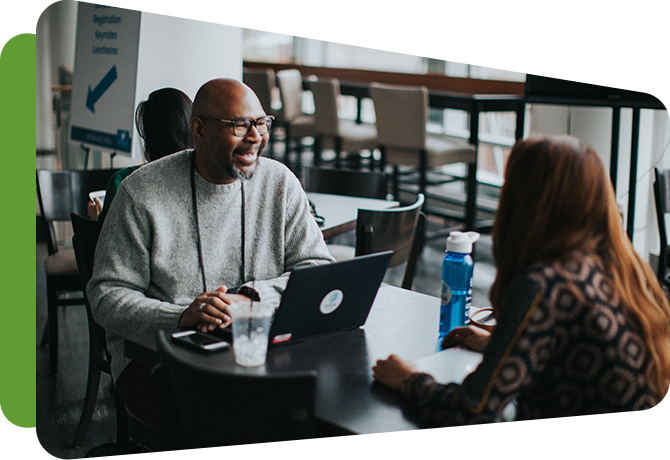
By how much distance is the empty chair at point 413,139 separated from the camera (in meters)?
4.48

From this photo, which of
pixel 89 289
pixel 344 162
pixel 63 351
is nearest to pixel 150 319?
pixel 89 289

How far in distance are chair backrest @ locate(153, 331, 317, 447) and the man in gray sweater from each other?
45cm

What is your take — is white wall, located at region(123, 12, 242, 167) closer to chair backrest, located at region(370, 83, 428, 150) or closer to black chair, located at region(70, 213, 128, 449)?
black chair, located at region(70, 213, 128, 449)

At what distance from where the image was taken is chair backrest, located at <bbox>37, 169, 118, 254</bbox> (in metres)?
2.85

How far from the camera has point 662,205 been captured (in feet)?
8.91

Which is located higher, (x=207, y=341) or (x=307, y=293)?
(x=307, y=293)

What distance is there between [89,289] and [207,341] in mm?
473

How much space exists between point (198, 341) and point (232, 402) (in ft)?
1.03

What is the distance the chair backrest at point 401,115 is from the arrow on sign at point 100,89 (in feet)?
8.48

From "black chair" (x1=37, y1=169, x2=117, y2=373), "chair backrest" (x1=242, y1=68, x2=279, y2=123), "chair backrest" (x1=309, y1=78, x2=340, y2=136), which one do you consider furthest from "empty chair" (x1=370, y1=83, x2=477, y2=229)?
"black chair" (x1=37, y1=169, x2=117, y2=373)

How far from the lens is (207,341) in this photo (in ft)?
4.60

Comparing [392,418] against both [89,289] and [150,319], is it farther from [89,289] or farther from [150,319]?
[89,289]

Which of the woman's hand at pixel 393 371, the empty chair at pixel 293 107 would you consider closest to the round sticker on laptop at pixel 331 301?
the woman's hand at pixel 393 371

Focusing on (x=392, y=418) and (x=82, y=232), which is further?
(x=82, y=232)
